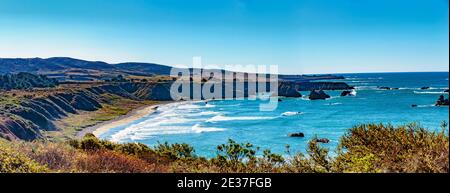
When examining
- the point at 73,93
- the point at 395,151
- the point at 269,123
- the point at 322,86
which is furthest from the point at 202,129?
the point at 322,86

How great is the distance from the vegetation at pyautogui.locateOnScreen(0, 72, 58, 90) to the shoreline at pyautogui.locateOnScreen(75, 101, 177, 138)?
78.9 ft

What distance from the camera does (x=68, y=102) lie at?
228 ft

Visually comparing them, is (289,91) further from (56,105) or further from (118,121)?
(56,105)

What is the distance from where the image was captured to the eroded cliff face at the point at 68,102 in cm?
4372

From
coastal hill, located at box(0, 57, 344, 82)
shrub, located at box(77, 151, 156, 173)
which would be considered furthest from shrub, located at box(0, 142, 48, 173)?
coastal hill, located at box(0, 57, 344, 82)

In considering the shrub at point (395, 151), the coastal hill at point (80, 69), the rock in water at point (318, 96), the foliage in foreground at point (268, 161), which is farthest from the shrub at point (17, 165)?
the coastal hill at point (80, 69)

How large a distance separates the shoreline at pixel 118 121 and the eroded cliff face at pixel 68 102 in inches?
178

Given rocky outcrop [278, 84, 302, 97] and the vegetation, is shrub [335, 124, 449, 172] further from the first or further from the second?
rocky outcrop [278, 84, 302, 97]

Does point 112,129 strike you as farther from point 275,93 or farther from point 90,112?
point 275,93

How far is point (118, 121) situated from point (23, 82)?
1447 inches

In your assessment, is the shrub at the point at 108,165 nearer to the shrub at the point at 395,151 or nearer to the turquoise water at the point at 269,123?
the shrub at the point at 395,151

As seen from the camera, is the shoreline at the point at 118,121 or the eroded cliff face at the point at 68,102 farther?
the shoreline at the point at 118,121

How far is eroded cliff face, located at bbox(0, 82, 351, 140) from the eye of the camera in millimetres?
43719
